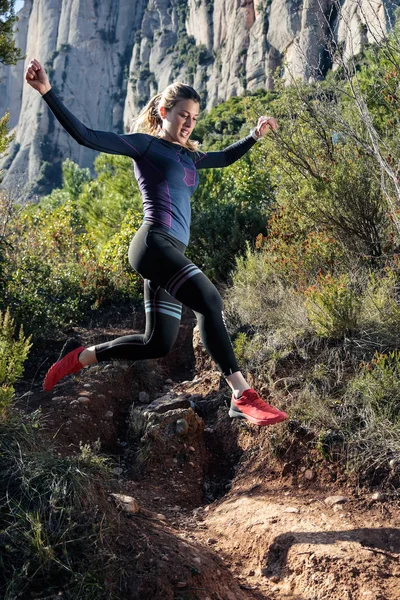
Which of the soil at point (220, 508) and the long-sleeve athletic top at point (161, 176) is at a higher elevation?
the long-sleeve athletic top at point (161, 176)

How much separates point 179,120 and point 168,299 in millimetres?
1040

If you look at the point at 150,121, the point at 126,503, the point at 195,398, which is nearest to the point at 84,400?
the point at 195,398

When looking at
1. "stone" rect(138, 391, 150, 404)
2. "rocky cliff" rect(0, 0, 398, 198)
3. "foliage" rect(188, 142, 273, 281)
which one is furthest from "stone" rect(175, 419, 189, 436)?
"rocky cliff" rect(0, 0, 398, 198)

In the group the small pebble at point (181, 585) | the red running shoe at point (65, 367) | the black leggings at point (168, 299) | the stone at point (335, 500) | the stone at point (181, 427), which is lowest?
the small pebble at point (181, 585)

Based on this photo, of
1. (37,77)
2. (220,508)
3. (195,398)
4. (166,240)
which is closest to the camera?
(37,77)

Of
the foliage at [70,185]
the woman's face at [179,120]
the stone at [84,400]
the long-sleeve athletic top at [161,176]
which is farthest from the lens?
the foliage at [70,185]

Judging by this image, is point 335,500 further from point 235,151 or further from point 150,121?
point 150,121

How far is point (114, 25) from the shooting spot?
76750 mm

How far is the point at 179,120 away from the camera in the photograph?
3301 millimetres

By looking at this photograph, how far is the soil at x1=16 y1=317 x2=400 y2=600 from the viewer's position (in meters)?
2.53

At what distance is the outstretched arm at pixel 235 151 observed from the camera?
11.8 feet

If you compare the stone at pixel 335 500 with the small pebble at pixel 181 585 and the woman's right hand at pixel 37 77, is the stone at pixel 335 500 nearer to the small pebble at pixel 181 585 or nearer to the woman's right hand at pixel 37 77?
the small pebble at pixel 181 585

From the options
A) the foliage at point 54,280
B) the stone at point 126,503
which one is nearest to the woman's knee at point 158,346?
the stone at point 126,503

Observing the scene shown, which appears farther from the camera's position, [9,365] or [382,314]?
[382,314]
